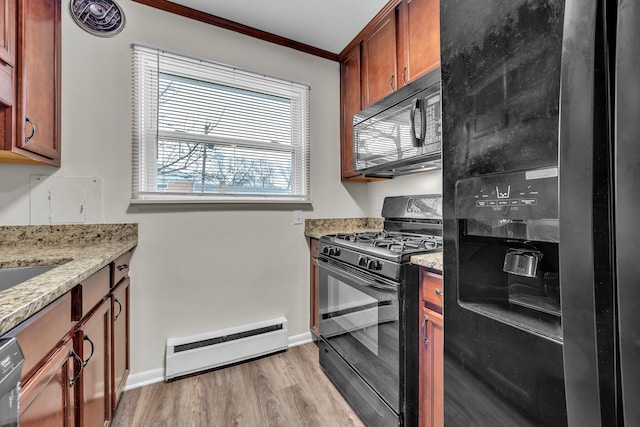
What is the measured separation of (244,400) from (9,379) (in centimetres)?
138

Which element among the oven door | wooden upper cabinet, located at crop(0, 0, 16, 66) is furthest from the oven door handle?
wooden upper cabinet, located at crop(0, 0, 16, 66)

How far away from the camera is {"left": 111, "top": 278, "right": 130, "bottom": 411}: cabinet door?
145 cm

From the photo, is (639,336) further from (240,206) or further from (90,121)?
(90,121)

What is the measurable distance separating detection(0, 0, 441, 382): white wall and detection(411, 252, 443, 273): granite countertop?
874 mm

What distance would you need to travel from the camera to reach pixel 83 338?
3.44 ft

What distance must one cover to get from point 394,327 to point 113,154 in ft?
6.49

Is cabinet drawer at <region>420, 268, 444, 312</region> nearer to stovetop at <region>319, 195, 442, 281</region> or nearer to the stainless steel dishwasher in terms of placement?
stovetop at <region>319, 195, 442, 281</region>

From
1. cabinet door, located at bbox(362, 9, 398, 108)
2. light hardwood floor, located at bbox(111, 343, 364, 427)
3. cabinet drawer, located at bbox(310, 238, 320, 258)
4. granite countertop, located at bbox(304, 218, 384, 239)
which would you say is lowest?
light hardwood floor, located at bbox(111, 343, 364, 427)

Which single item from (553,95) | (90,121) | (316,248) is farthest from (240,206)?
(553,95)

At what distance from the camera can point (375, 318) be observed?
1.41m

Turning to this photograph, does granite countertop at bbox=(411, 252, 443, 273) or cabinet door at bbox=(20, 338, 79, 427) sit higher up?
granite countertop at bbox=(411, 252, 443, 273)

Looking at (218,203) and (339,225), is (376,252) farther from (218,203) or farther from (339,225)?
(218,203)

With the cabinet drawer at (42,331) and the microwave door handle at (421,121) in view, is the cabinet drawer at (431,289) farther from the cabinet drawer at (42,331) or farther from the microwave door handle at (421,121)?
the cabinet drawer at (42,331)

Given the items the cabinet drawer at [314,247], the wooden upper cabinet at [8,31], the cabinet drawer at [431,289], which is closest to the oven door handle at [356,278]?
the cabinet drawer at [431,289]
